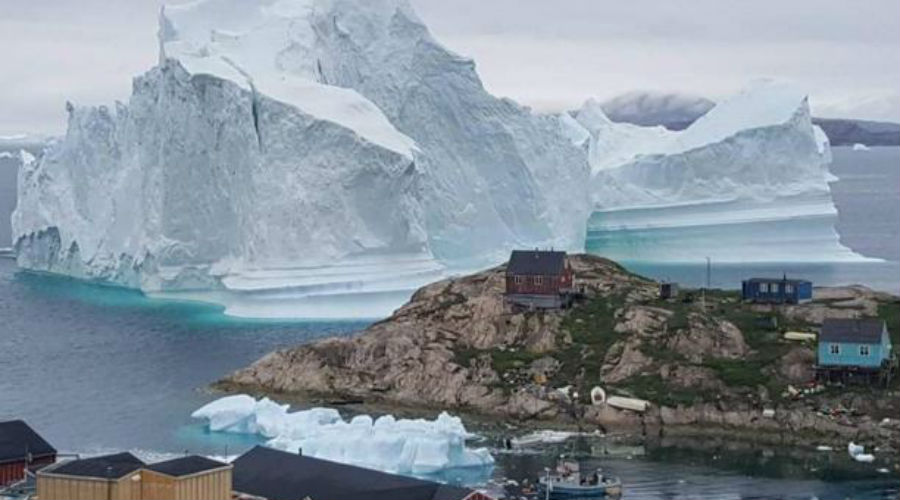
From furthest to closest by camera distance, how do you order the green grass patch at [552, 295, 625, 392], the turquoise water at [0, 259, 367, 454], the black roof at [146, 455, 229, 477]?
the green grass patch at [552, 295, 625, 392] → the turquoise water at [0, 259, 367, 454] → the black roof at [146, 455, 229, 477]

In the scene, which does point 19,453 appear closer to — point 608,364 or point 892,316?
point 608,364

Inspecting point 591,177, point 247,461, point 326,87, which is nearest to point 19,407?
point 247,461

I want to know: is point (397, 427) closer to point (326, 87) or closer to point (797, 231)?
point (326, 87)

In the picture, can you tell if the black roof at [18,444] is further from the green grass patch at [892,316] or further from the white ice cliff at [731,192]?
the white ice cliff at [731,192]

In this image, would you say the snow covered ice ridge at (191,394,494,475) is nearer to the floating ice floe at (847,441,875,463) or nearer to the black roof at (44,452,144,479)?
the floating ice floe at (847,441,875,463)

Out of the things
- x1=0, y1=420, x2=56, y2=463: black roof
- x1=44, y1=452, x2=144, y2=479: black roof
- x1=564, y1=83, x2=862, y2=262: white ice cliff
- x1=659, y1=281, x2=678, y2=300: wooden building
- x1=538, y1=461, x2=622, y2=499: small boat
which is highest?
x1=564, y1=83, x2=862, y2=262: white ice cliff

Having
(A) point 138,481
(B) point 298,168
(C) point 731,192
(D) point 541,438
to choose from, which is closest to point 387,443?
(D) point 541,438

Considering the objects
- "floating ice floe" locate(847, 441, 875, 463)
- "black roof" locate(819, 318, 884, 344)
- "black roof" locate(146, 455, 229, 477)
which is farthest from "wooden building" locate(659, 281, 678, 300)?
"black roof" locate(146, 455, 229, 477)

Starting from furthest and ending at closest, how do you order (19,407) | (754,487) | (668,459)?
1. (19,407)
2. (668,459)
3. (754,487)

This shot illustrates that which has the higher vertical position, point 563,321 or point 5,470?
point 563,321
